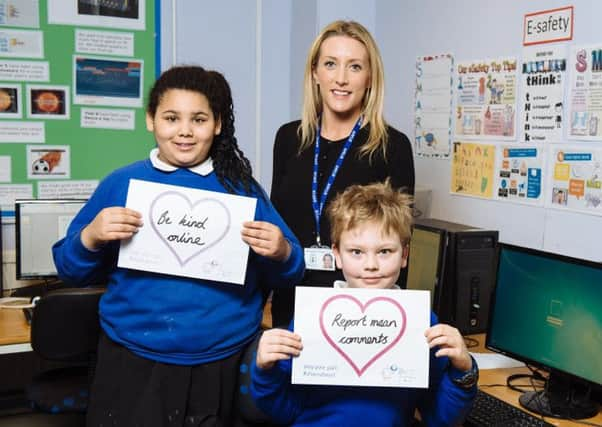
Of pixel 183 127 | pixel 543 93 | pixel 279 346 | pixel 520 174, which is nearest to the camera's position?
pixel 279 346

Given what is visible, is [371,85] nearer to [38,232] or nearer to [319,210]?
[319,210]

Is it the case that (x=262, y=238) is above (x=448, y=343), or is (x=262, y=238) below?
above

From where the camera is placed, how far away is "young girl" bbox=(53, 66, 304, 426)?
54.7 inches

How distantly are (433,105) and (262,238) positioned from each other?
143 cm

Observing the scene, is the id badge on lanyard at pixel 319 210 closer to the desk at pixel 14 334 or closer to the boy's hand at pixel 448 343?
the boy's hand at pixel 448 343

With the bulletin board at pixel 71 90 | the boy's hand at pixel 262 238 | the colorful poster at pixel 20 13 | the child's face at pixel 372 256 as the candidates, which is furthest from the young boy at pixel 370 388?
the colorful poster at pixel 20 13

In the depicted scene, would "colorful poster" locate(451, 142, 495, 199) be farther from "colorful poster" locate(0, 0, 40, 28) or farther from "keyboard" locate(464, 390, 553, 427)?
"colorful poster" locate(0, 0, 40, 28)

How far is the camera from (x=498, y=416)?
1.58 m

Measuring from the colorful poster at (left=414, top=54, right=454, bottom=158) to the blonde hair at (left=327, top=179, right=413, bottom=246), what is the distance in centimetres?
122

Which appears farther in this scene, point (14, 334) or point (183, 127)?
point (14, 334)

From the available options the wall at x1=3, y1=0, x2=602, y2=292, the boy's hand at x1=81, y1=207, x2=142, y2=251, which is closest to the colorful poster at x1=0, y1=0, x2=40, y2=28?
the wall at x1=3, y1=0, x2=602, y2=292

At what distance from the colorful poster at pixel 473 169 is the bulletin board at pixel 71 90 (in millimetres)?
1336

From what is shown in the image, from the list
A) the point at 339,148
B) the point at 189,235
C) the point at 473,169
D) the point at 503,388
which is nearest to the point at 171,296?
the point at 189,235

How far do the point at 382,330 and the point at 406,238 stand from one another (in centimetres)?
23
